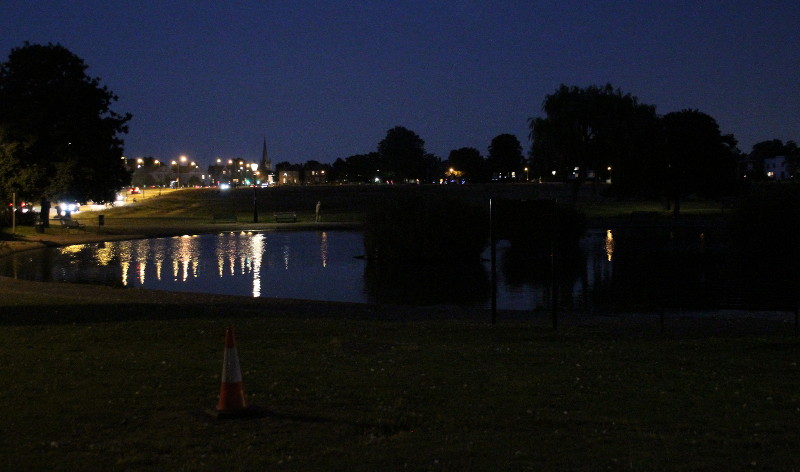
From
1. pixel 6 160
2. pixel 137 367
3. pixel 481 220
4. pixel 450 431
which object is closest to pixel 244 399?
pixel 450 431

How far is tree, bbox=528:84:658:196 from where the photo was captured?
78.4m

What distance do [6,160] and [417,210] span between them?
25178 millimetres

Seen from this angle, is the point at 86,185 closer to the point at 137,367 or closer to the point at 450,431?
the point at 137,367

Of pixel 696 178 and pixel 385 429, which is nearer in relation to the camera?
pixel 385 429

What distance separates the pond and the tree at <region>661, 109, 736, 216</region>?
31.6 meters

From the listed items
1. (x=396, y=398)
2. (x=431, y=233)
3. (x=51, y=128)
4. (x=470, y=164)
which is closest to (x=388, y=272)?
(x=431, y=233)

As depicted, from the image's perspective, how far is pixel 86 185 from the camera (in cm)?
5341

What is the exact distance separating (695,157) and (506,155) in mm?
104829

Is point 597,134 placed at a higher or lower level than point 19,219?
higher

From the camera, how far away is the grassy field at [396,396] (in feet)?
23.0

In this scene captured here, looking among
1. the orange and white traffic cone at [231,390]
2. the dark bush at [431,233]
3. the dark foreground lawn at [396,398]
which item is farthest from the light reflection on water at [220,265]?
the orange and white traffic cone at [231,390]

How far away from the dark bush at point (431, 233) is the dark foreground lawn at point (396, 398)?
21.2 metres

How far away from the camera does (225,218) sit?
74.1 metres

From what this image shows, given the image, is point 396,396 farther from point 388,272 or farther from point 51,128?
point 51,128
